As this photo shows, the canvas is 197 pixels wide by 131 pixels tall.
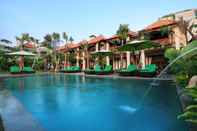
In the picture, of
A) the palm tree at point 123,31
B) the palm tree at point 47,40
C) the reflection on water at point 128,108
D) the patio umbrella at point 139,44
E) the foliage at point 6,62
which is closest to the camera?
the reflection on water at point 128,108

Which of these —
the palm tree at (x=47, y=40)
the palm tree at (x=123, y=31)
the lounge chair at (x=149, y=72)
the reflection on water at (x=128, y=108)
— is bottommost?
the reflection on water at (x=128, y=108)

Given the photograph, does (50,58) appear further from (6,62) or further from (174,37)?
(174,37)

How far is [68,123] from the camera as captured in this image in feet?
19.8

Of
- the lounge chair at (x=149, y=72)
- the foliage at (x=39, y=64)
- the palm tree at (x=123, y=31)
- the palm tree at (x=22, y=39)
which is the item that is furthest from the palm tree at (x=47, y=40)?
the lounge chair at (x=149, y=72)

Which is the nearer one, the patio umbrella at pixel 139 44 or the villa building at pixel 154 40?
the patio umbrella at pixel 139 44

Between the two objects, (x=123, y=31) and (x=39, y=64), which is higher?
(x=123, y=31)

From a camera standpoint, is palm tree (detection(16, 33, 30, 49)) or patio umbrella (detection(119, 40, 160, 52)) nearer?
patio umbrella (detection(119, 40, 160, 52))

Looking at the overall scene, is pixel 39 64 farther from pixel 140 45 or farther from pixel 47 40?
pixel 140 45

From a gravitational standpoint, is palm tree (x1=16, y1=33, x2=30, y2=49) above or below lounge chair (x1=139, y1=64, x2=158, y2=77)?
above

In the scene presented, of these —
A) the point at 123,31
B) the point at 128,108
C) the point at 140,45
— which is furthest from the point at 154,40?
the point at 128,108

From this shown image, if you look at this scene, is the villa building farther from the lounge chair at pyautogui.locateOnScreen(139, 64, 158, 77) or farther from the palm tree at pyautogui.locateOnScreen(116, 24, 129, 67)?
the lounge chair at pyautogui.locateOnScreen(139, 64, 158, 77)

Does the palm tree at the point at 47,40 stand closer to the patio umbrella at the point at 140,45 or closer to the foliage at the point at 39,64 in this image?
the foliage at the point at 39,64

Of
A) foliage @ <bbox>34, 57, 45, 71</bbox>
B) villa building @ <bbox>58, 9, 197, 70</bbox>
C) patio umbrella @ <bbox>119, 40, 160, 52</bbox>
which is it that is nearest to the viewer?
patio umbrella @ <bbox>119, 40, 160, 52</bbox>

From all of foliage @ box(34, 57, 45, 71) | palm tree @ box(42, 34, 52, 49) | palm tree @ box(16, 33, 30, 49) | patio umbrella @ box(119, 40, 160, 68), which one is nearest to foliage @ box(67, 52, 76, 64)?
foliage @ box(34, 57, 45, 71)
